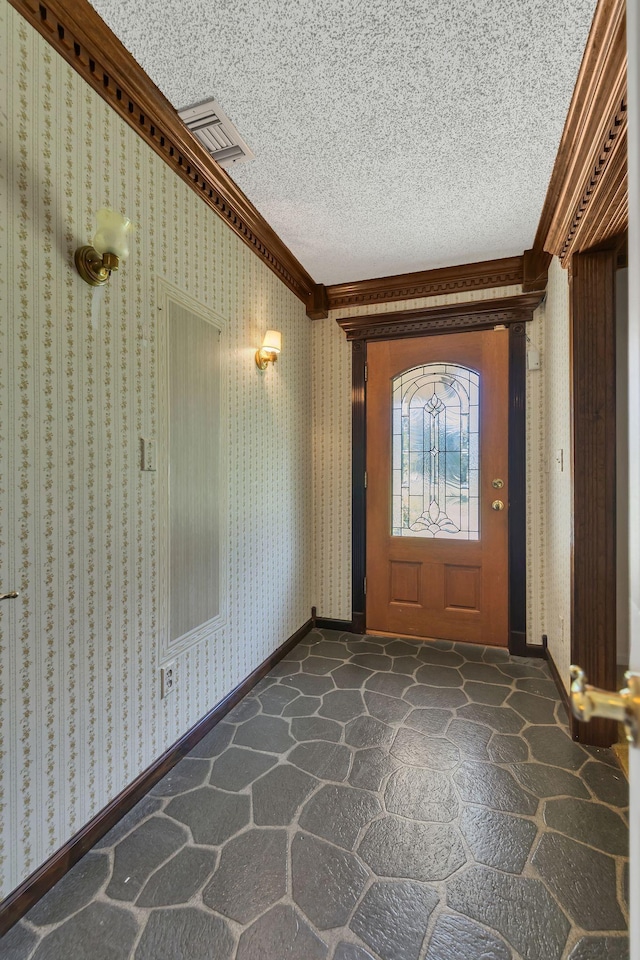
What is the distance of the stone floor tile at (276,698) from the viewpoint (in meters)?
2.32

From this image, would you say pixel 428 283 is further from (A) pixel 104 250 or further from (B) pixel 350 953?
(B) pixel 350 953

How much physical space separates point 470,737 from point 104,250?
2494mm

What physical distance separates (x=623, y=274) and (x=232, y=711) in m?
3.40

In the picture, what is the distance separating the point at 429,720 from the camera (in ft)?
7.24

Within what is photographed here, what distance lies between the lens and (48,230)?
4.45ft

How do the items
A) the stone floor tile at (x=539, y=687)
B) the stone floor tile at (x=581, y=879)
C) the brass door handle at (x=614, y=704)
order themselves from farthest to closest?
the stone floor tile at (x=539, y=687)
the stone floor tile at (x=581, y=879)
the brass door handle at (x=614, y=704)

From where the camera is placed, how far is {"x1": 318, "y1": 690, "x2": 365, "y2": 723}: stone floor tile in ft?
7.41

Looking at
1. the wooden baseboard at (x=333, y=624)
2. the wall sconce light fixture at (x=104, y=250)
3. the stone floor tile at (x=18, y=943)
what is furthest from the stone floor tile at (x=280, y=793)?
the wall sconce light fixture at (x=104, y=250)

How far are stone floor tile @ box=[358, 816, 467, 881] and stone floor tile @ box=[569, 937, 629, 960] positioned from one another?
1.12 feet

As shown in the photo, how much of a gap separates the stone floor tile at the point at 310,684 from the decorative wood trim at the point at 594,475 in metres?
1.26

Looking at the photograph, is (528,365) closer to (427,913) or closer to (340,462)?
(340,462)

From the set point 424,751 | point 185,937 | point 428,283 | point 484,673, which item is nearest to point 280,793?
point 185,937

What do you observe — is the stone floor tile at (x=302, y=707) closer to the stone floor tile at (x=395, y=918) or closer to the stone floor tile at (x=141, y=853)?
the stone floor tile at (x=141, y=853)

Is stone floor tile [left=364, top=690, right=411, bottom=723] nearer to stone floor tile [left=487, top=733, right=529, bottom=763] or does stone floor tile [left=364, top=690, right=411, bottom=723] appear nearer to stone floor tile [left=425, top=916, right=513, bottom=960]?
stone floor tile [left=487, top=733, right=529, bottom=763]
